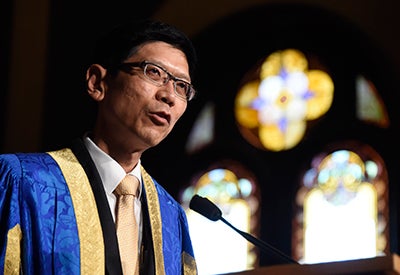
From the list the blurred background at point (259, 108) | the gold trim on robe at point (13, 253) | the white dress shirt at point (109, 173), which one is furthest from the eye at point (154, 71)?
the blurred background at point (259, 108)

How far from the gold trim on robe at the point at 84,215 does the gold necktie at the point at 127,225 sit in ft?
0.25

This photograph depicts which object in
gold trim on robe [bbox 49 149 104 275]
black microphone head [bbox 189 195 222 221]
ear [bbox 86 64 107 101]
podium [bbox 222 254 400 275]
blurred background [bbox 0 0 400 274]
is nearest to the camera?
podium [bbox 222 254 400 275]

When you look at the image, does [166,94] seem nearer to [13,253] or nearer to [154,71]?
[154,71]

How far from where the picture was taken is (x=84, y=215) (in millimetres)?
2990

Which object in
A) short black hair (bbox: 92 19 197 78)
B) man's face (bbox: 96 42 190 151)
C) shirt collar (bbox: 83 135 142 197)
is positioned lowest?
shirt collar (bbox: 83 135 142 197)

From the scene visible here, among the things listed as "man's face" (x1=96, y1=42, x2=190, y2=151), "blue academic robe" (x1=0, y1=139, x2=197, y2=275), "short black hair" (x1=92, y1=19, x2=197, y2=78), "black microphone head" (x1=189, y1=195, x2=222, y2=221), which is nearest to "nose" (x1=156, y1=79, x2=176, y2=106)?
"man's face" (x1=96, y1=42, x2=190, y2=151)

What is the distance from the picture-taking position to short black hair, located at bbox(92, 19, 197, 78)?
10.5 feet

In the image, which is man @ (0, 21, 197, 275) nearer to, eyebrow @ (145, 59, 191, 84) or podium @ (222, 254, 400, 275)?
eyebrow @ (145, 59, 191, 84)

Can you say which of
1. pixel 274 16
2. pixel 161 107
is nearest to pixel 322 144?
pixel 274 16

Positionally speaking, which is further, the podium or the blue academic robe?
the blue academic robe

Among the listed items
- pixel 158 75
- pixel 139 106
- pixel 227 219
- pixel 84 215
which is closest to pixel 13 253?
pixel 84 215

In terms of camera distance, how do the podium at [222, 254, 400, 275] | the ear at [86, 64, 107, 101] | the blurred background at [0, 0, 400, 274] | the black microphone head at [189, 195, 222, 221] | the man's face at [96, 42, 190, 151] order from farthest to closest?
the blurred background at [0, 0, 400, 274], the black microphone head at [189, 195, 222, 221], the ear at [86, 64, 107, 101], the man's face at [96, 42, 190, 151], the podium at [222, 254, 400, 275]

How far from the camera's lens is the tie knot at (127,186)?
10.2 feet

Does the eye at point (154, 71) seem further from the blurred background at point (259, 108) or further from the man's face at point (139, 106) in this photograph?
the blurred background at point (259, 108)
